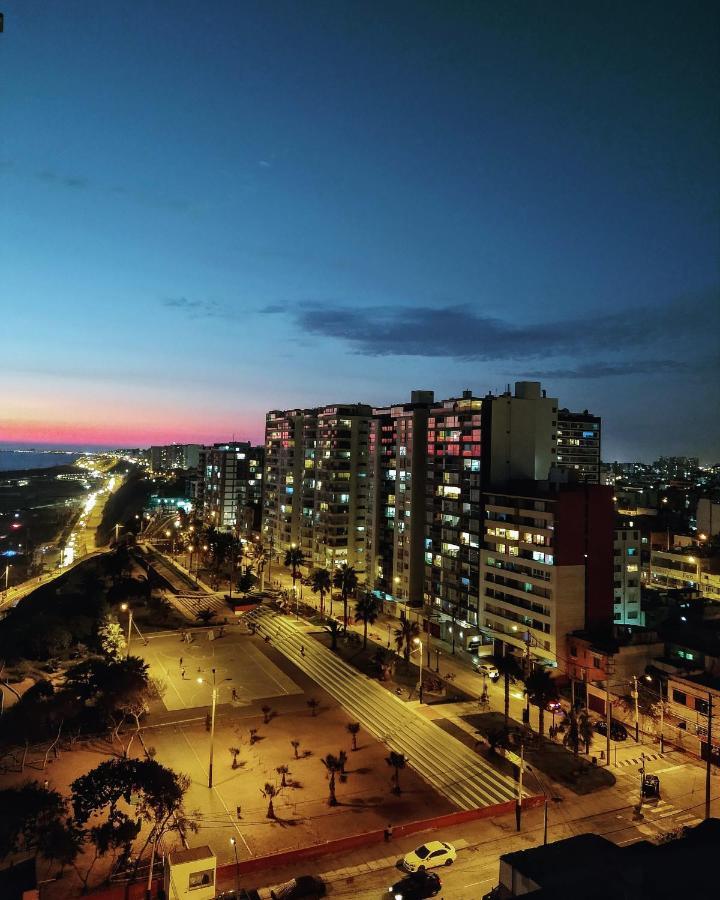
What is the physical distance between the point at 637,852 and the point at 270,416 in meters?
101

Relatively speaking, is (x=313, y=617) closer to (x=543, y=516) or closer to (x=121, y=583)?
(x=121, y=583)

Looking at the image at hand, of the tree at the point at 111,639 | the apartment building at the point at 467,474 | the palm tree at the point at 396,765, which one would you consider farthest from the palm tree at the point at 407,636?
the tree at the point at 111,639

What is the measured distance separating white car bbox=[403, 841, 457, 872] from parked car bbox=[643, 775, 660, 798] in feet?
44.8

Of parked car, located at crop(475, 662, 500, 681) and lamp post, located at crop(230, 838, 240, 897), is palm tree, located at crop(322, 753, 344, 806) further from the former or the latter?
parked car, located at crop(475, 662, 500, 681)

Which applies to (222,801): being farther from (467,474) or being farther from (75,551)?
(75,551)

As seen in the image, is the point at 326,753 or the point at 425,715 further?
the point at 425,715

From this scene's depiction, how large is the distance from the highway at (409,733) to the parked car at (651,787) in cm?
738

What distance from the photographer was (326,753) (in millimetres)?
37938

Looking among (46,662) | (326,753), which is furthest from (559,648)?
(46,662)

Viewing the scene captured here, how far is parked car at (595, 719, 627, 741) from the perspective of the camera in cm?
4128

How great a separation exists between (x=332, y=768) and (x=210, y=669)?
2314 centimetres

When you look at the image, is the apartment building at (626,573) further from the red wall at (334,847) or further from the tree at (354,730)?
the tree at (354,730)

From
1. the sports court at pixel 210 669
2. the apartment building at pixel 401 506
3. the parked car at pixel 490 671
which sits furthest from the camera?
the apartment building at pixel 401 506

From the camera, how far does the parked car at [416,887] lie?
80.1 feet
